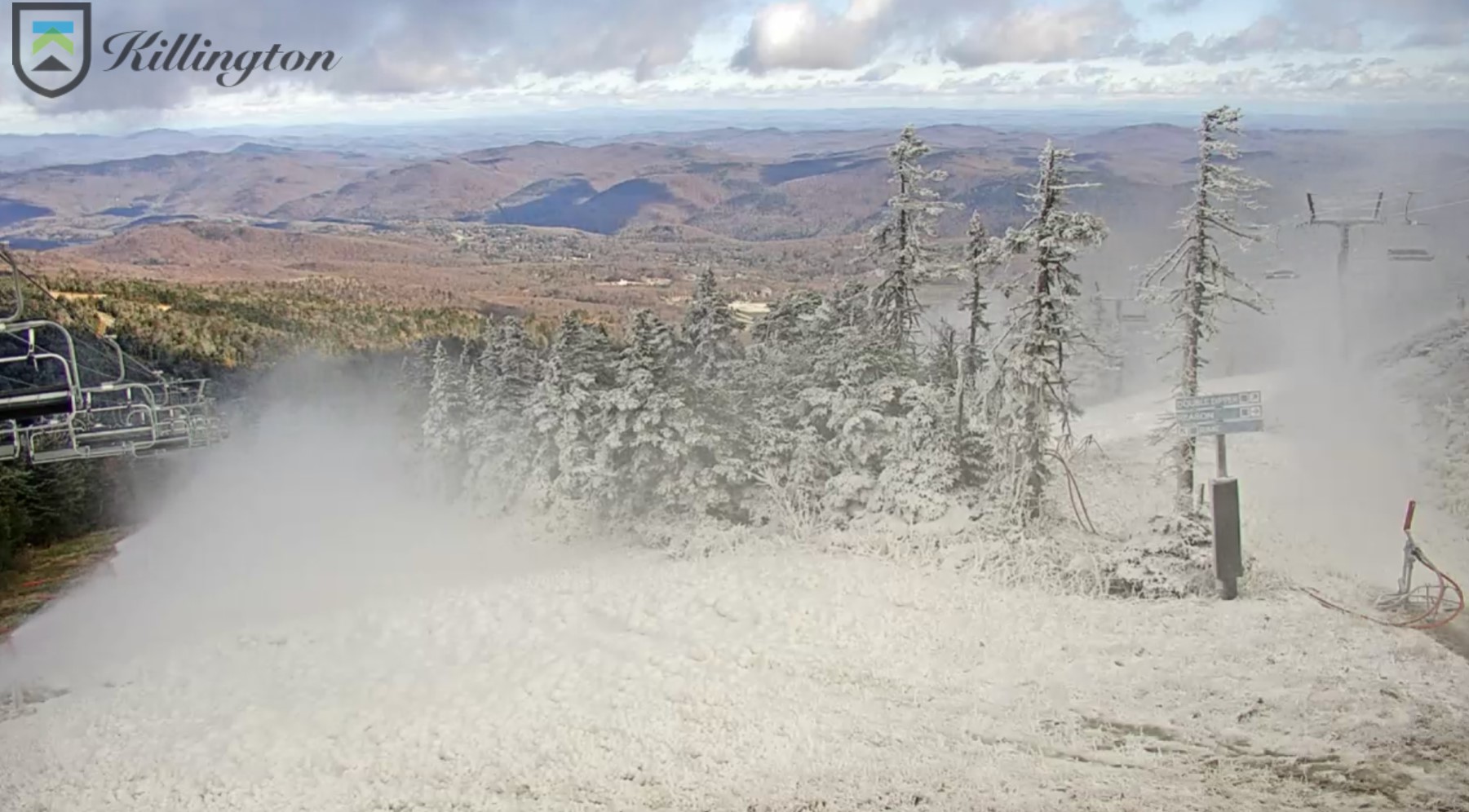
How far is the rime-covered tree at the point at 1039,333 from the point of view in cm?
2122

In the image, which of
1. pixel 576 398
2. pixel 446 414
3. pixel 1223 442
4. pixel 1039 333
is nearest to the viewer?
pixel 1223 442

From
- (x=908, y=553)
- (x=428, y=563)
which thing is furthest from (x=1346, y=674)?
(x=428, y=563)

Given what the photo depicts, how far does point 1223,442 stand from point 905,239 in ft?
37.4

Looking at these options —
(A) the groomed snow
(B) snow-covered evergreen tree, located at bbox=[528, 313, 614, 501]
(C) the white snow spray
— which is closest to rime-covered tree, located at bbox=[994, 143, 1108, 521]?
(A) the groomed snow

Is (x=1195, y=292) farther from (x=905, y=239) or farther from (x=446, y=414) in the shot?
(x=446, y=414)

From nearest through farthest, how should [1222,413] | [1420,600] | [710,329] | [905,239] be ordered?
[1420,600] → [1222,413] → [905,239] → [710,329]

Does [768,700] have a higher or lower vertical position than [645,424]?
lower

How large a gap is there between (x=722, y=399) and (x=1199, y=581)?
14.7m

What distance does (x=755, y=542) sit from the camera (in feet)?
86.0

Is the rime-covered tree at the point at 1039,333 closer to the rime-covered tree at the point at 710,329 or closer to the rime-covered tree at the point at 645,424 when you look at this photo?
the rime-covered tree at the point at 645,424

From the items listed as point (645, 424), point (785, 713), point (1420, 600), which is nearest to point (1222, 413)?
point (1420, 600)

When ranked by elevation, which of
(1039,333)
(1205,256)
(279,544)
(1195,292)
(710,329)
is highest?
(1205,256)

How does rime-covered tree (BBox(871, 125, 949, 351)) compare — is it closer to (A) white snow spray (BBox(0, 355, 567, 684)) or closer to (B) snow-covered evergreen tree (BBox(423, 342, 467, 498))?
(A) white snow spray (BBox(0, 355, 567, 684))

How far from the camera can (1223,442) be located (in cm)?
1858
